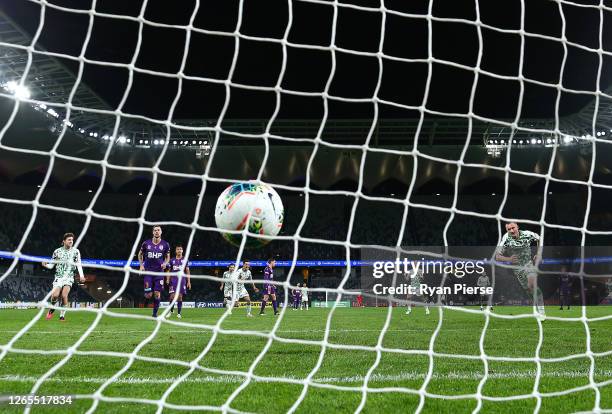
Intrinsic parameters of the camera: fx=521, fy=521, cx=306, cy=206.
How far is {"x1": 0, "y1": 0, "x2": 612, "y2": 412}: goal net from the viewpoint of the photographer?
2.96m

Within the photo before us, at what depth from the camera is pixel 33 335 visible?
6.89 m

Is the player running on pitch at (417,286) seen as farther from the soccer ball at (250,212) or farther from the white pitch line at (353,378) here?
→ the white pitch line at (353,378)

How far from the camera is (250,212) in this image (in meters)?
4.19

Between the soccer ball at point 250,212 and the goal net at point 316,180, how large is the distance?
49cm

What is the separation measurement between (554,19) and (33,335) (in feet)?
45.9

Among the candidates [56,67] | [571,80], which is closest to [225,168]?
[56,67]

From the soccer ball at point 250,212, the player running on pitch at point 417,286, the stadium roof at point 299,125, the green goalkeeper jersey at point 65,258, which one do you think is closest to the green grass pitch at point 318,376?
the soccer ball at point 250,212

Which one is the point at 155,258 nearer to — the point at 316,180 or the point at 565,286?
the point at 565,286

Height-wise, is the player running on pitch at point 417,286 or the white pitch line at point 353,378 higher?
the white pitch line at point 353,378

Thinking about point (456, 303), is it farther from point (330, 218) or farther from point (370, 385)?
point (370, 385)

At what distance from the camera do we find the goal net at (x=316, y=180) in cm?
296

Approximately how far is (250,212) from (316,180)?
25.5m

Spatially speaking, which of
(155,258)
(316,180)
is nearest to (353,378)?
(155,258)

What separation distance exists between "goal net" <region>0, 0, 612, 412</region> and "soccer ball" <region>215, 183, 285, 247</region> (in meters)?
0.49
